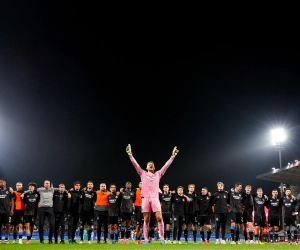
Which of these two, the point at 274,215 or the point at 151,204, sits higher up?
the point at 151,204

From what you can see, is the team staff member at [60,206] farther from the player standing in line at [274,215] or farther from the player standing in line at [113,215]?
the player standing in line at [274,215]

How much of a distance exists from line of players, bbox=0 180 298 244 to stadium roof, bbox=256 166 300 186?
6.65 metres

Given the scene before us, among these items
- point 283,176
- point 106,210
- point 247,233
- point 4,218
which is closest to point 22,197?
point 4,218

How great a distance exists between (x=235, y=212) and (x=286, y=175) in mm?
11028

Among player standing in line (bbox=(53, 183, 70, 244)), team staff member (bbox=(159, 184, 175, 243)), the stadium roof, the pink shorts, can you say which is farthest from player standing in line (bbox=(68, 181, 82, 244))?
the stadium roof

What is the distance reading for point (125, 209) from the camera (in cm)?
2058

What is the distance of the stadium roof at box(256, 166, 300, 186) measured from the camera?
28080 mm

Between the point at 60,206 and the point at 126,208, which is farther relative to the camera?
the point at 126,208

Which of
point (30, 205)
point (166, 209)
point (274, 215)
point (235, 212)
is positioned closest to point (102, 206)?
point (166, 209)

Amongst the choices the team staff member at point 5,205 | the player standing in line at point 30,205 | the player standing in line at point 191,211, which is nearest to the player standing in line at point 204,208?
the player standing in line at point 191,211

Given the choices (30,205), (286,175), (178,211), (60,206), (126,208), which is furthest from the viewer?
(286,175)

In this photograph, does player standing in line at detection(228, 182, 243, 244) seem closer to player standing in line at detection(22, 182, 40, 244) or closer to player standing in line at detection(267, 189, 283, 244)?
player standing in line at detection(267, 189, 283, 244)

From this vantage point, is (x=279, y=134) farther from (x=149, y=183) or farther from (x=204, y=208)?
(x=149, y=183)

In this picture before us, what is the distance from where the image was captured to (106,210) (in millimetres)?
20078
